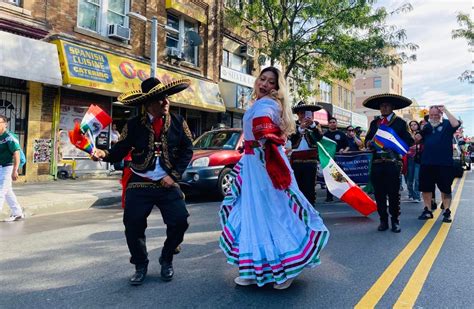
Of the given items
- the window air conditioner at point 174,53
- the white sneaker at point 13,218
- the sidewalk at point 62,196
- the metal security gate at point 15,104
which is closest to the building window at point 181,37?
the window air conditioner at point 174,53

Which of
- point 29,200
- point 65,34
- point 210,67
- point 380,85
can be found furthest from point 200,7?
point 380,85

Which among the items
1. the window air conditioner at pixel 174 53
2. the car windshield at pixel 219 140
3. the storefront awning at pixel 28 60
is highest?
the window air conditioner at pixel 174 53

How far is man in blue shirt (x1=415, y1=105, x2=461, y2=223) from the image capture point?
7.04 meters

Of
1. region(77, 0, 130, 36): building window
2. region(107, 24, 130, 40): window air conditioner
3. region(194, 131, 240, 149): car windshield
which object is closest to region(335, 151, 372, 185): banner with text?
region(194, 131, 240, 149): car windshield

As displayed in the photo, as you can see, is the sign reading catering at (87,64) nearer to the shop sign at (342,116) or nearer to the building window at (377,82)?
the shop sign at (342,116)

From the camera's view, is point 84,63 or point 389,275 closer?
point 389,275

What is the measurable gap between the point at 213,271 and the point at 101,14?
12630mm

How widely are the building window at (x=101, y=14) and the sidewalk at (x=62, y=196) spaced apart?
551 cm

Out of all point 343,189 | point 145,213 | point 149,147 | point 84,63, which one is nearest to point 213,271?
point 145,213

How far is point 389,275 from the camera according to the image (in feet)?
13.3

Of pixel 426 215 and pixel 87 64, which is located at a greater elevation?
pixel 87 64

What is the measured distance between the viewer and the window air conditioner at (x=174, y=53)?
16877mm

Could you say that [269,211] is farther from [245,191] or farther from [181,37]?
[181,37]

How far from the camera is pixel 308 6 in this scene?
15797 millimetres
